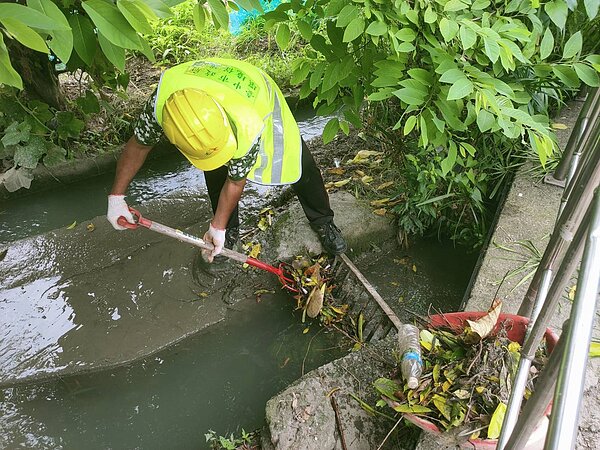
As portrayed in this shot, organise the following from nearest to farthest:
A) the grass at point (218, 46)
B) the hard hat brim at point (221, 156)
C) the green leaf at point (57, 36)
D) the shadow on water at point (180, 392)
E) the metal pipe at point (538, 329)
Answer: the metal pipe at point (538, 329) → the green leaf at point (57, 36) → the hard hat brim at point (221, 156) → the shadow on water at point (180, 392) → the grass at point (218, 46)

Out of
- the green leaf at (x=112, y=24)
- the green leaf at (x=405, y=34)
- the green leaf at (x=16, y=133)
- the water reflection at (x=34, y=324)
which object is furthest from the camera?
the green leaf at (x=16, y=133)

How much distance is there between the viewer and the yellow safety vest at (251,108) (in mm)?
2225

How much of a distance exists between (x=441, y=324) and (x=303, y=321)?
4.20ft

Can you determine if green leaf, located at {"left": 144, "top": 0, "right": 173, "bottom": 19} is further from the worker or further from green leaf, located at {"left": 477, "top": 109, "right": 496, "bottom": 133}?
green leaf, located at {"left": 477, "top": 109, "right": 496, "bottom": 133}

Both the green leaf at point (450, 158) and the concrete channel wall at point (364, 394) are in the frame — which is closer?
the concrete channel wall at point (364, 394)

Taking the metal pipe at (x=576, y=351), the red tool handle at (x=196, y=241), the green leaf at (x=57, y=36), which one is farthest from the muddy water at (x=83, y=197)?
the metal pipe at (x=576, y=351)

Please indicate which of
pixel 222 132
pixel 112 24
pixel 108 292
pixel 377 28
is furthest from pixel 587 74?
pixel 108 292

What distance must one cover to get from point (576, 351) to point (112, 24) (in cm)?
146

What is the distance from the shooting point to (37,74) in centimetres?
357

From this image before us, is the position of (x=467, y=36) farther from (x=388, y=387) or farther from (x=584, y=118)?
(x=388, y=387)

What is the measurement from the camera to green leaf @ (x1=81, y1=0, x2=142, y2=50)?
1376 millimetres

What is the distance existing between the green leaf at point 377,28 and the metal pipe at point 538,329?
1.09 metres

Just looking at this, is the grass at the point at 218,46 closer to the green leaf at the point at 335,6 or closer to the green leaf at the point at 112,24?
the green leaf at the point at 335,6

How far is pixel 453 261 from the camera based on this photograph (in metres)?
3.49
